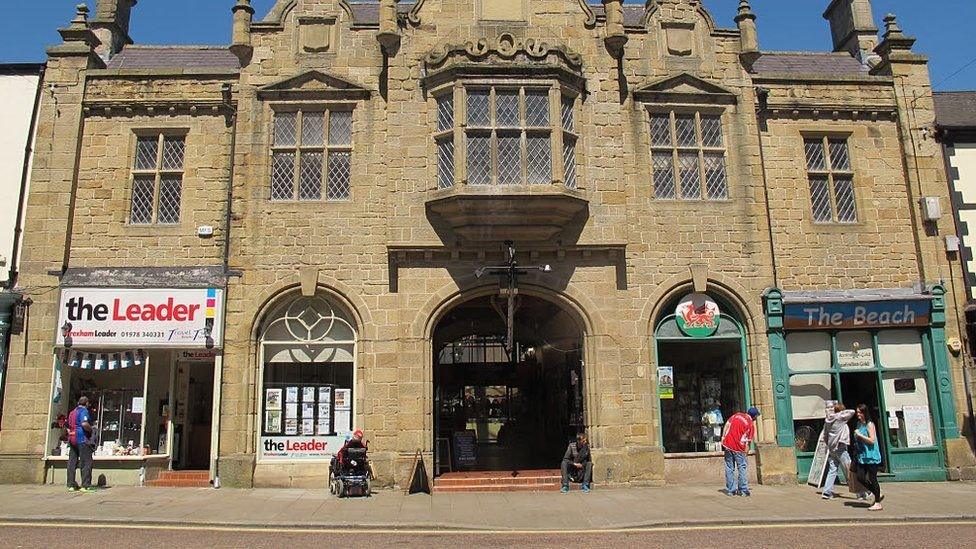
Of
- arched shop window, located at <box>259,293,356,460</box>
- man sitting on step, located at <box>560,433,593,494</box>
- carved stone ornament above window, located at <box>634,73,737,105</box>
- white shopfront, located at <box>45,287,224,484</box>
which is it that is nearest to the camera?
man sitting on step, located at <box>560,433,593,494</box>

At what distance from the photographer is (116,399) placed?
15336 mm

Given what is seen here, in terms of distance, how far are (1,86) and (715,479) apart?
17.7 meters

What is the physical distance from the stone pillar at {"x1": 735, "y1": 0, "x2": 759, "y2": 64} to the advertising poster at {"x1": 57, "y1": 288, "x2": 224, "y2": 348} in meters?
13.1

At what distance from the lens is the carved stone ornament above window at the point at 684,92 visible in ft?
52.4

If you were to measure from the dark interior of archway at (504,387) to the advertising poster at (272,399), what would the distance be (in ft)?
11.7

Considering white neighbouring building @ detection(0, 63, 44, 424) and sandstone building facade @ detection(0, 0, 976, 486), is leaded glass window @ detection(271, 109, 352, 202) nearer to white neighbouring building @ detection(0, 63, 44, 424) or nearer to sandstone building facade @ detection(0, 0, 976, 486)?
sandstone building facade @ detection(0, 0, 976, 486)

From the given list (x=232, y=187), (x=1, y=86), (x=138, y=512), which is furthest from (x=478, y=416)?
(x=1, y=86)

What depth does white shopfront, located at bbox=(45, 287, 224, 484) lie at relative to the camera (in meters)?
14.6

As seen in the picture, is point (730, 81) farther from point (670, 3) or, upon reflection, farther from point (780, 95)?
point (670, 3)

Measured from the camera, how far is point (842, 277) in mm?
15781

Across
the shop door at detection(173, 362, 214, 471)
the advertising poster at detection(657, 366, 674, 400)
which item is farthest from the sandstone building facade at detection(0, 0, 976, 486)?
the shop door at detection(173, 362, 214, 471)

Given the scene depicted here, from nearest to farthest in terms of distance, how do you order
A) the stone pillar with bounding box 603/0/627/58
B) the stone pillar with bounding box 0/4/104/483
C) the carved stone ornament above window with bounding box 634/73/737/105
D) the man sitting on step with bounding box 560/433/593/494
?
the man sitting on step with bounding box 560/433/593/494 → the stone pillar with bounding box 0/4/104/483 → the stone pillar with bounding box 603/0/627/58 → the carved stone ornament above window with bounding box 634/73/737/105

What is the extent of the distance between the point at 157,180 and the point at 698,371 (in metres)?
12.7

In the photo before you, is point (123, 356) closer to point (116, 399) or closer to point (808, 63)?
point (116, 399)
